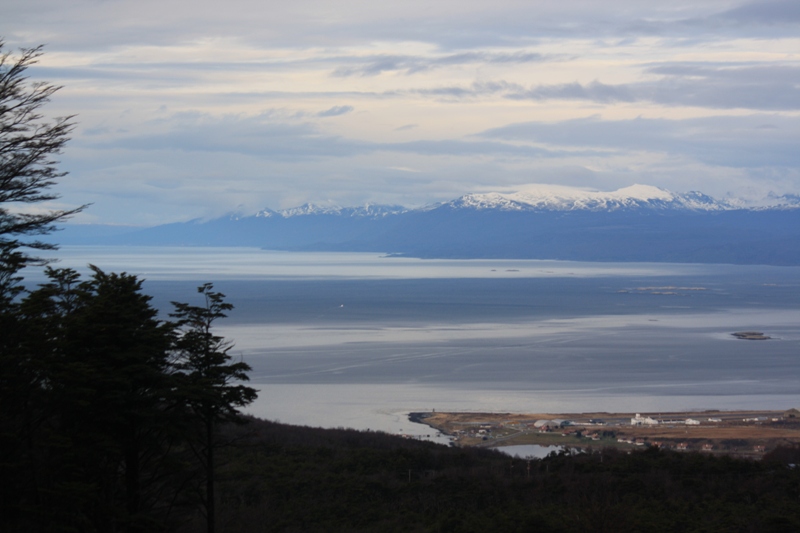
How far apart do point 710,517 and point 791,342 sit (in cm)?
5010

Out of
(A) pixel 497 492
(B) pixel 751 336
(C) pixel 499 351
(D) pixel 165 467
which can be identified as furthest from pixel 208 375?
(B) pixel 751 336

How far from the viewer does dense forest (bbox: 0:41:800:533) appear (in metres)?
10.2

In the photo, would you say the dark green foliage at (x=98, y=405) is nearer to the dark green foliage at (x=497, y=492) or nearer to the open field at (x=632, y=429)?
the dark green foliage at (x=497, y=492)

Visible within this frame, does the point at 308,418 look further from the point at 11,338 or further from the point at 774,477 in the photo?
the point at 11,338

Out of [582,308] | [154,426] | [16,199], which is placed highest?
[582,308]

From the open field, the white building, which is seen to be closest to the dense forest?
the open field

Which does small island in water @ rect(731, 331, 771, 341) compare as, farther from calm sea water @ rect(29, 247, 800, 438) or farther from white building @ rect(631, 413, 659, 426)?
white building @ rect(631, 413, 659, 426)

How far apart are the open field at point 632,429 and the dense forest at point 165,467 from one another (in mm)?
9910

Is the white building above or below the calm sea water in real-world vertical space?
below

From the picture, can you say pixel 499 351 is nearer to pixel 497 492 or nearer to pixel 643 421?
pixel 643 421

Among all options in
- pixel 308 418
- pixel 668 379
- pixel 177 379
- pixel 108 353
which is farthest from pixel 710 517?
pixel 668 379

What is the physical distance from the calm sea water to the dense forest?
1088cm

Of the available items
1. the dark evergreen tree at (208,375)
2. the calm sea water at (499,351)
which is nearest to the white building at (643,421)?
the calm sea water at (499,351)

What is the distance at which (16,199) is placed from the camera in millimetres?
11688
